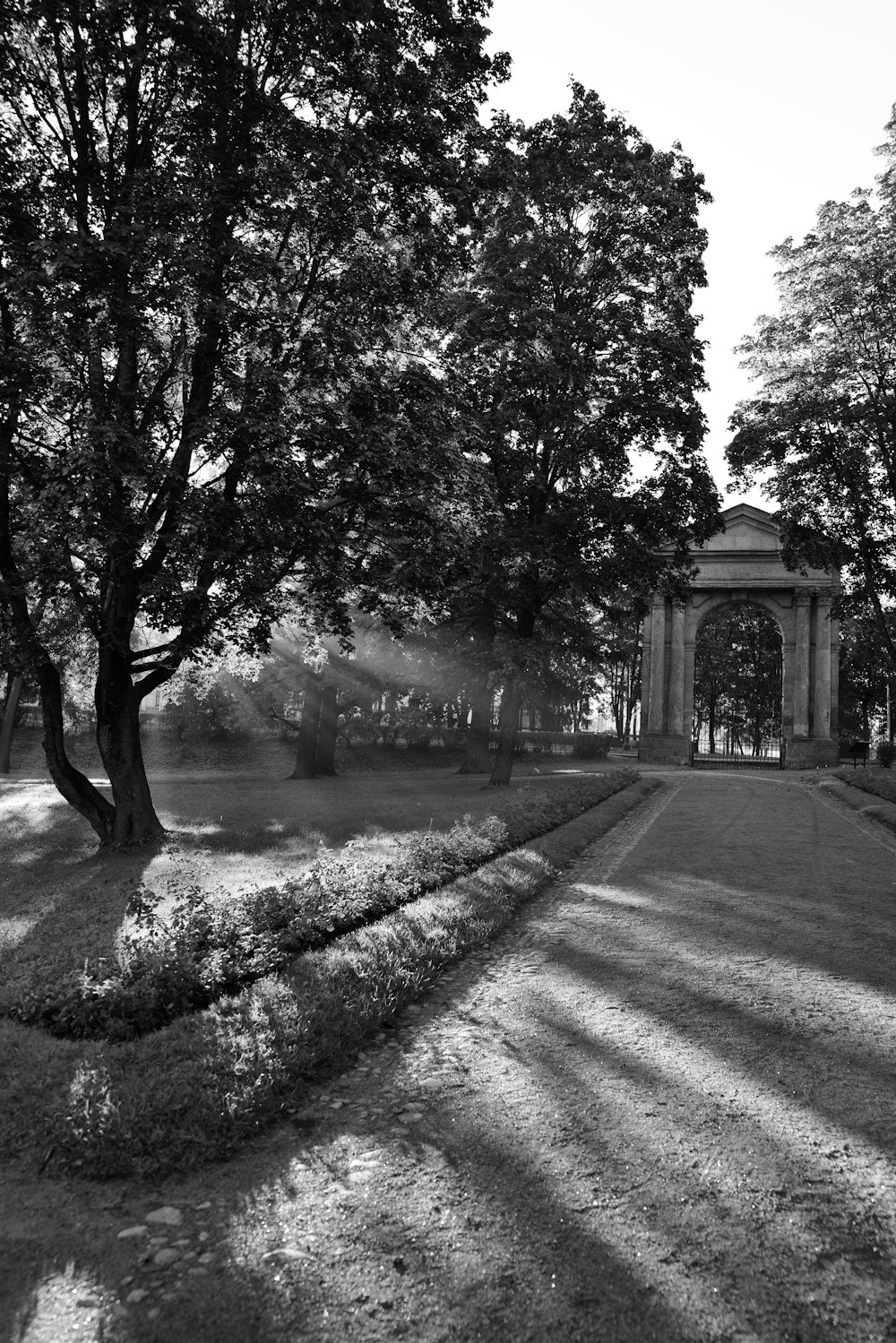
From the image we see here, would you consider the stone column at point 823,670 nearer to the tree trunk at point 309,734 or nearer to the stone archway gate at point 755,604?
the stone archway gate at point 755,604

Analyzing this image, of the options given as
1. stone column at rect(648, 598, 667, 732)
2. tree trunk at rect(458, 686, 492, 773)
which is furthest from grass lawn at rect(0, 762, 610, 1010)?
stone column at rect(648, 598, 667, 732)

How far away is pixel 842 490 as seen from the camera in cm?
2336

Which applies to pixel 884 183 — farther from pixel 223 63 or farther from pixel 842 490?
pixel 223 63

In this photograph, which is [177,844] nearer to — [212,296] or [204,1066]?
[212,296]

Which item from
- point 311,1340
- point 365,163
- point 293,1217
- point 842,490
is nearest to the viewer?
point 311,1340

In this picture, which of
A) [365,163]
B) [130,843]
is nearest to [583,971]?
[130,843]

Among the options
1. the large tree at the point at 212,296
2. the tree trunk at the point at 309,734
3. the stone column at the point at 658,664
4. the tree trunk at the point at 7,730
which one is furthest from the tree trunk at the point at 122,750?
the stone column at the point at 658,664

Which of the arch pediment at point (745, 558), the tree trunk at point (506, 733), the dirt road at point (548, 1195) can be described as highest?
the arch pediment at point (745, 558)

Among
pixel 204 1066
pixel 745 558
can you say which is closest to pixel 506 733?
pixel 204 1066

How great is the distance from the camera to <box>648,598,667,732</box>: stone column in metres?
39.8

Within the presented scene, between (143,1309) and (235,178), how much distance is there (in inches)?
433

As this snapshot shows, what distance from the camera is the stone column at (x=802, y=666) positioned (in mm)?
39250

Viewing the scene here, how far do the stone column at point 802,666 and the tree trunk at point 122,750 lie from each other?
31707mm

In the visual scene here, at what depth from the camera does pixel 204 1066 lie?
4.23 metres
